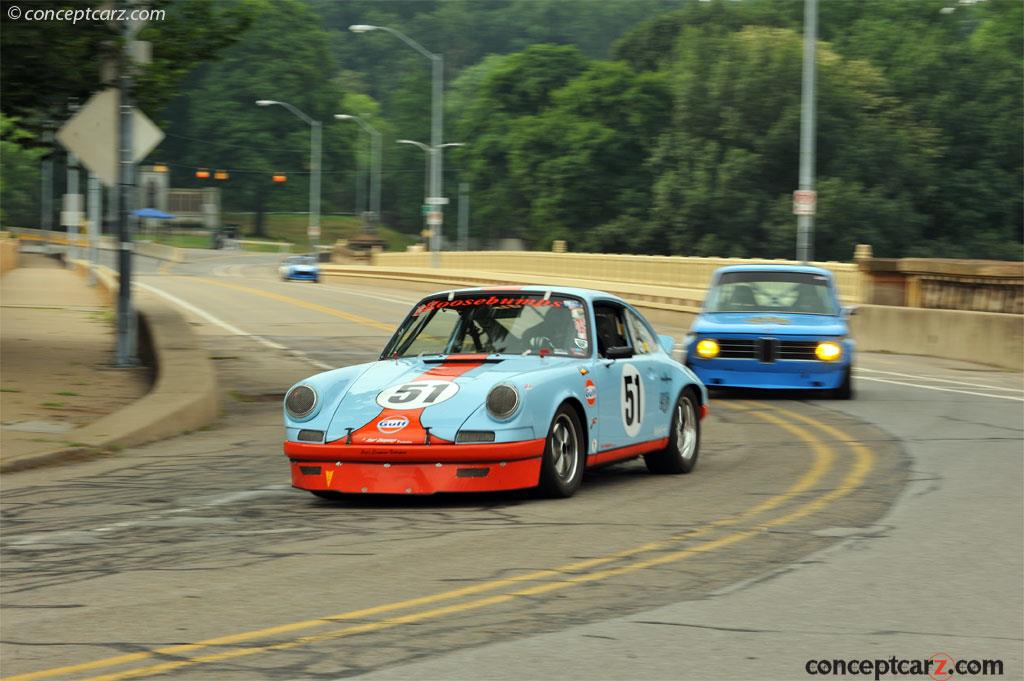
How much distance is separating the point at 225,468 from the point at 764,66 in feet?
230

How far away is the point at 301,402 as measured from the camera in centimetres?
980

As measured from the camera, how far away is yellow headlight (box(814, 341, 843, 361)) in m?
17.5

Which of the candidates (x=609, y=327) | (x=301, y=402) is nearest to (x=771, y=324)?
(x=609, y=327)

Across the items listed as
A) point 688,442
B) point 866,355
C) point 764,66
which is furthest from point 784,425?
point 764,66

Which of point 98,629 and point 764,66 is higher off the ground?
point 764,66

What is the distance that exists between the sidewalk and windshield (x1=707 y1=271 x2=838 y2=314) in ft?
22.6

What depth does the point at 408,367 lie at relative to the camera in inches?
404

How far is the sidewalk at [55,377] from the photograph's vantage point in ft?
42.8

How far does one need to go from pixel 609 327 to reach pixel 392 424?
2.26 m

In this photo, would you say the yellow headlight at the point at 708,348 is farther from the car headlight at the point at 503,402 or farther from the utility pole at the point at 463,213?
the utility pole at the point at 463,213

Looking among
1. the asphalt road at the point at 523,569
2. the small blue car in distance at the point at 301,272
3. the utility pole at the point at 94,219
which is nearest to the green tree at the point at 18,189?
the small blue car in distance at the point at 301,272

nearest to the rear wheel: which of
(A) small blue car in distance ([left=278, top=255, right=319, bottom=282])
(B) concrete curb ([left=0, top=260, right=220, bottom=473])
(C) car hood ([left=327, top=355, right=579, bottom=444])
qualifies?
(C) car hood ([left=327, top=355, right=579, bottom=444])

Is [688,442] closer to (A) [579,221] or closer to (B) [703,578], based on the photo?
(B) [703,578]

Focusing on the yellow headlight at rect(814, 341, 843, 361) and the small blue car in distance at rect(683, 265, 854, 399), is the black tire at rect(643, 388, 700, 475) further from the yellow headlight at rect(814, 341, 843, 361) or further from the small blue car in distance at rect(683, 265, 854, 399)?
the yellow headlight at rect(814, 341, 843, 361)
